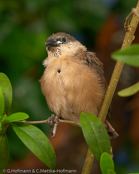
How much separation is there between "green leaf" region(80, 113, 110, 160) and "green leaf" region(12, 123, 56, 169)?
207 millimetres

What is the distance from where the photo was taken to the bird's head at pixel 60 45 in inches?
111

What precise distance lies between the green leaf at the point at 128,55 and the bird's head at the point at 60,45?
1.50 m

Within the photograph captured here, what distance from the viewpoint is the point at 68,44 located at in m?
2.95

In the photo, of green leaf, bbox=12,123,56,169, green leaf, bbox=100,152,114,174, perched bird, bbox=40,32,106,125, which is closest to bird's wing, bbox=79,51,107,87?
perched bird, bbox=40,32,106,125

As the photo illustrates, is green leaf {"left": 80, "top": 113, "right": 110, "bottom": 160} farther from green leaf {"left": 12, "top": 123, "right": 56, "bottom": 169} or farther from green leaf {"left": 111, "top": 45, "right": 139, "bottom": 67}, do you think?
green leaf {"left": 111, "top": 45, "right": 139, "bottom": 67}

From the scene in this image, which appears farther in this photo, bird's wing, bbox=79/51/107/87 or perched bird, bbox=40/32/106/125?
bird's wing, bbox=79/51/107/87

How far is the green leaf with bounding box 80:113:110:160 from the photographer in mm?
1738

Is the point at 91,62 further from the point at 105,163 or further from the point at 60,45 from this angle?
the point at 105,163

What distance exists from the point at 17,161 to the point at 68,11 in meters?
1.82

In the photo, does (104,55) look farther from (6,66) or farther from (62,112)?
(62,112)

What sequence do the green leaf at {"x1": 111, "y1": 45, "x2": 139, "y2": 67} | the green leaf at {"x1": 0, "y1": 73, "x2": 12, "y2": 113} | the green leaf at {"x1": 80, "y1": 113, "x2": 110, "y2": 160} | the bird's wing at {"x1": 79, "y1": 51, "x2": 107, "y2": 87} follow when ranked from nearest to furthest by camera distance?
1. the green leaf at {"x1": 111, "y1": 45, "x2": 139, "y2": 67}
2. the green leaf at {"x1": 80, "y1": 113, "x2": 110, "y2": 160}
3. the green leaf at {"x1": 0, "y1": 73, "x2": 12, "y2": 113}
4. the bird's wing at {"x1": 79, "y1": 51, "x2": 107, "y2": 87}

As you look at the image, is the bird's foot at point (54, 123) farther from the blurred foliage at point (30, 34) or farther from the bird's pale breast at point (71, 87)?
the blurred foliage at point (30, 34)

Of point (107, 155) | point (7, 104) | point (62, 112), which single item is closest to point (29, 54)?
point (62, 112)

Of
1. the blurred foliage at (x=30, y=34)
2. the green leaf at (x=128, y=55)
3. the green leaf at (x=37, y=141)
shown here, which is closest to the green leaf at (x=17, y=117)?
the green leaf at (x=37, y=141)
